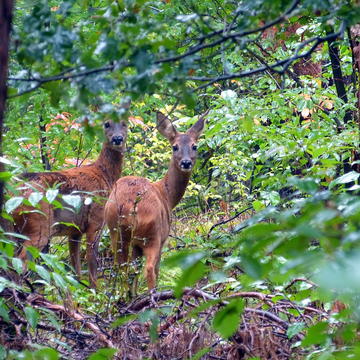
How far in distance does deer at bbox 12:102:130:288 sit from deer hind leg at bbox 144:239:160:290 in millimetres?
635

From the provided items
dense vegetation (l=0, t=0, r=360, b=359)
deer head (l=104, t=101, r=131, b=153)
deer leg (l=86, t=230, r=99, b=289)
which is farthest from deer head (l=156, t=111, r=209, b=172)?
deer leg (l=86, t=230, r=99, b=289)

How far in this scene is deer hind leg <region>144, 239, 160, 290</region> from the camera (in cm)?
606

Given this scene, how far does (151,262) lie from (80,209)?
182 centimetres

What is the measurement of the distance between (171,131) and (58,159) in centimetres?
178

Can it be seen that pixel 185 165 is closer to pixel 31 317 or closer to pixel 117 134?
pixel 117 134

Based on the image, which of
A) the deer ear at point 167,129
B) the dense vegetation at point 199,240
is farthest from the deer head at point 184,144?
the dense vegetation at point 199,240

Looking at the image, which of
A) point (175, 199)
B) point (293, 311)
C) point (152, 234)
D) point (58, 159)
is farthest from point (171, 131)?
point (293, 311)

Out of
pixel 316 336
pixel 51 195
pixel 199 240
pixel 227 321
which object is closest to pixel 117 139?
pixel 199 240

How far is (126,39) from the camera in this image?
1.85 meters

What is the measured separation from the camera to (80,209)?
7605mm

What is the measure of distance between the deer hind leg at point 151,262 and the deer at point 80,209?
2.08 ft

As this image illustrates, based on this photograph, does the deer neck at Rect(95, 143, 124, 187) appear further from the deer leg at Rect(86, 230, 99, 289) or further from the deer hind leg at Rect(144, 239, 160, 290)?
the deer hind leg at Rect(144, 239, 160, 290)

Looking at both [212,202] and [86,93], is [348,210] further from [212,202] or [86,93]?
[212,202]

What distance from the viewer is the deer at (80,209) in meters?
6.73
